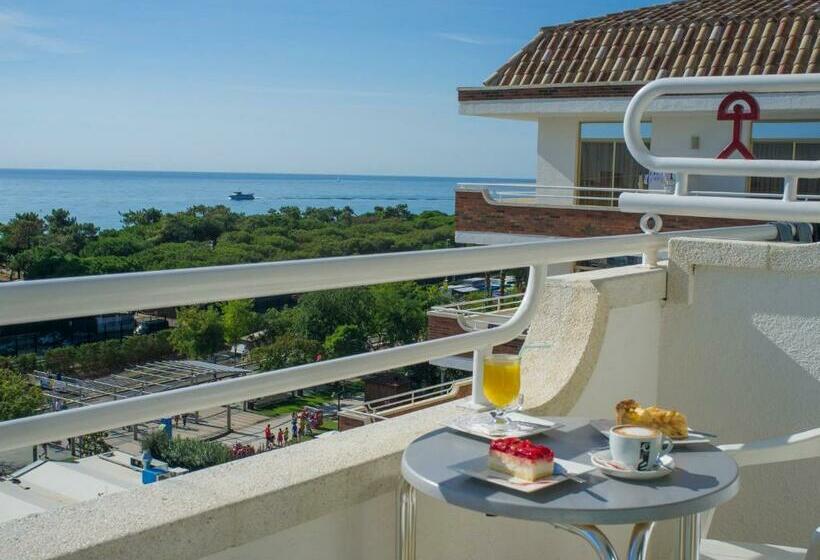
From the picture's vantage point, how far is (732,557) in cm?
326

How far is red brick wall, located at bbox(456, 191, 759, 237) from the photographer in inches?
738

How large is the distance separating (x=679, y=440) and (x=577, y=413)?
0.98 m

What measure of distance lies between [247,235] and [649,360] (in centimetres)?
5318

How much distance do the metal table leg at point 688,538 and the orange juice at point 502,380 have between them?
0.48 meters

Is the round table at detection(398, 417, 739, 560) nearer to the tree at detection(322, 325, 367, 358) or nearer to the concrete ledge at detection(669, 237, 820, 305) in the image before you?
the concrete ledge at detection(669, 237, 820, 305)

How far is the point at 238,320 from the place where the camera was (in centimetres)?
4303

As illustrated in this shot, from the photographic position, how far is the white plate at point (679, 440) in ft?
7.25

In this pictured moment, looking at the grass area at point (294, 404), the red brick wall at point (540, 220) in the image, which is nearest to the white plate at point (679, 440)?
the red brick wall at point (540, 220)

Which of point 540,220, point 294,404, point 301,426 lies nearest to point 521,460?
point 540,220

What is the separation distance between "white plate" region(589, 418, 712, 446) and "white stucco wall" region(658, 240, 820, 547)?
5.36ft

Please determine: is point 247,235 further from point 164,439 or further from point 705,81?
point 705,81

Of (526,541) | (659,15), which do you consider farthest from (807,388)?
(659,15)

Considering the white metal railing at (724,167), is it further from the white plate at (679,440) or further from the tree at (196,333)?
the tree at (196,333)

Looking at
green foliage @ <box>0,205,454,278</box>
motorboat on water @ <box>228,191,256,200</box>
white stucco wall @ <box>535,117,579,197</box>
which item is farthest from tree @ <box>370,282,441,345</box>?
motorboat on water @ <box>228,191,256,200</box>
